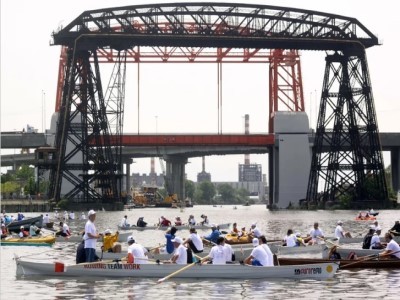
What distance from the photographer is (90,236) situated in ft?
145

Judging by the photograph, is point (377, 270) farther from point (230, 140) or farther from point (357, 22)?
point (230, 140)

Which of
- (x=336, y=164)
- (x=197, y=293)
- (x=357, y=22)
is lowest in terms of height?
(x=197, y=293)

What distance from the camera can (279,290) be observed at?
→ 41.8 m

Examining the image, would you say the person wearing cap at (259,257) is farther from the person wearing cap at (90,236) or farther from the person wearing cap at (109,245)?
the person wearing cap at (109,245)

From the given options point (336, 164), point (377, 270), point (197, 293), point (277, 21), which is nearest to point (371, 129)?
point (336, 164)

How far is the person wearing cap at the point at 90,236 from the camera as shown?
4344cm

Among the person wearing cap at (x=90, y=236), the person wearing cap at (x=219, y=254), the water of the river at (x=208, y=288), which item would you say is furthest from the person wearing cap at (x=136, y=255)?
the person wearing cap at (x=219, y=254)

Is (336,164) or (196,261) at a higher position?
(336,164)

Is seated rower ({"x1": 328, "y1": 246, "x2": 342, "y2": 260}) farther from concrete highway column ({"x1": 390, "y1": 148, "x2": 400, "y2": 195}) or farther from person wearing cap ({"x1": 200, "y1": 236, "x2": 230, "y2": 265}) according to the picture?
concrete highway column ({"x1": 390, "y1": 148, "x2": 400, "y2": 195})

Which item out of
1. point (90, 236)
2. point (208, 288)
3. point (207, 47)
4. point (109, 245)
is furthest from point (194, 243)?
point (207, 47)

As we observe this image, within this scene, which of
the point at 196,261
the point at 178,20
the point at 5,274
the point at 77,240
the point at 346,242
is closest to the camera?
the point at 196,261

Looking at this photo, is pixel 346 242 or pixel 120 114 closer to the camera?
pixel 346 242

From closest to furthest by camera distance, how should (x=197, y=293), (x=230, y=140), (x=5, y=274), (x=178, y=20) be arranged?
(x=197, y=293) < (x=5, y=274) < (x=178, y=20) < (x=230, y=140)

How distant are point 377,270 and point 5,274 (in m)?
16.5
